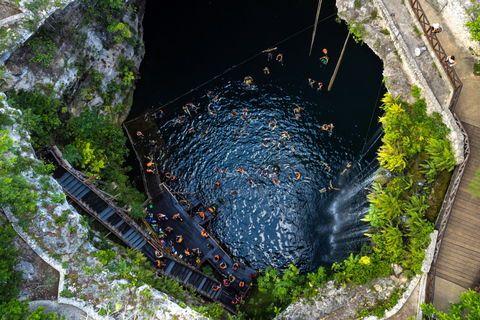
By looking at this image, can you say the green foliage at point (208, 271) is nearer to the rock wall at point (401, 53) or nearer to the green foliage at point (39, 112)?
the green foliage at point (39, 112)

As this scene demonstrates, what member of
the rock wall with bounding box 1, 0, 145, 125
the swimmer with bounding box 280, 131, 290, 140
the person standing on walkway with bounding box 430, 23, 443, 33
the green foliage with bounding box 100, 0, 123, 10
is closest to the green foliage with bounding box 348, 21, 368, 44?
the person standing on walkway with bounding box 430, 23, 443, 33

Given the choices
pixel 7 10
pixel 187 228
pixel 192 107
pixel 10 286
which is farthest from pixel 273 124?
pixel 10 286

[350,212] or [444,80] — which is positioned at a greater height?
[444,80]

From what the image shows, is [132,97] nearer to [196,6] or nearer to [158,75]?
[158,75]

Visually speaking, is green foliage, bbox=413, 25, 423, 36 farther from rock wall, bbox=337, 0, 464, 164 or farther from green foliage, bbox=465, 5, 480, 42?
green foliage, bbox=465, 5, 480, 42

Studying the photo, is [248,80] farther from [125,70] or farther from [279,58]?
[125,70]

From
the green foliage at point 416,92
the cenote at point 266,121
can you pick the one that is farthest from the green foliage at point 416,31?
the green foliage at point 416,92
